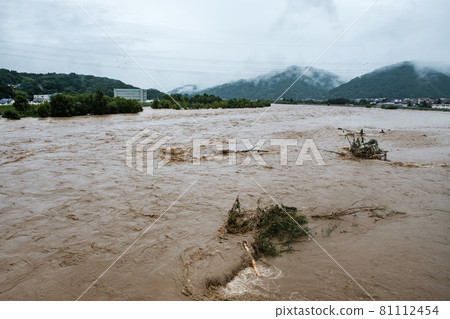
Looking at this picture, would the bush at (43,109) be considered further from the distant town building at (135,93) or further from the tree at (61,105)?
the distant town building at (135,93)

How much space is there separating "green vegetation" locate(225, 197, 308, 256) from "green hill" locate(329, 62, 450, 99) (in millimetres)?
91758

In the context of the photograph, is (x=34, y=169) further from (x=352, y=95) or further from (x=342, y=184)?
(x=352, y=95)

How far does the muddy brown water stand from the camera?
2.72m

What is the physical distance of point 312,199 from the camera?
531cm

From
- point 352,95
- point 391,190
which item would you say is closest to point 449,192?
point 391,190

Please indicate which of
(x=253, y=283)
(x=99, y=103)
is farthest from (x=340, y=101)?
(x=253, y=283)

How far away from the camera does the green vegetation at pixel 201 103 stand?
37.2 m

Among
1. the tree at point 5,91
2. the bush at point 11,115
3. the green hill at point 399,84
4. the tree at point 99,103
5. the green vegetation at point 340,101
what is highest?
the green hill at point 399,84

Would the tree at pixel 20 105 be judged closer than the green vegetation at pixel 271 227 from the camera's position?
No

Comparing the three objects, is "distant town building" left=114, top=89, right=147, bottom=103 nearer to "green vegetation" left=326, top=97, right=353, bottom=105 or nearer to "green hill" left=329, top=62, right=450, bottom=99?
"green vegetation" left=326, top=97, right=353, bottom=105

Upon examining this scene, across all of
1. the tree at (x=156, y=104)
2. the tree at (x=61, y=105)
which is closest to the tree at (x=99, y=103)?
the tree at (x=61, y=105)

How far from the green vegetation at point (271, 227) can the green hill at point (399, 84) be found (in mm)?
91758

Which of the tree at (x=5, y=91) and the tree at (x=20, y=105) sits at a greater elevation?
the tree at (x=5, y=91)

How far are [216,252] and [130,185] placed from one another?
3463 millimetres
